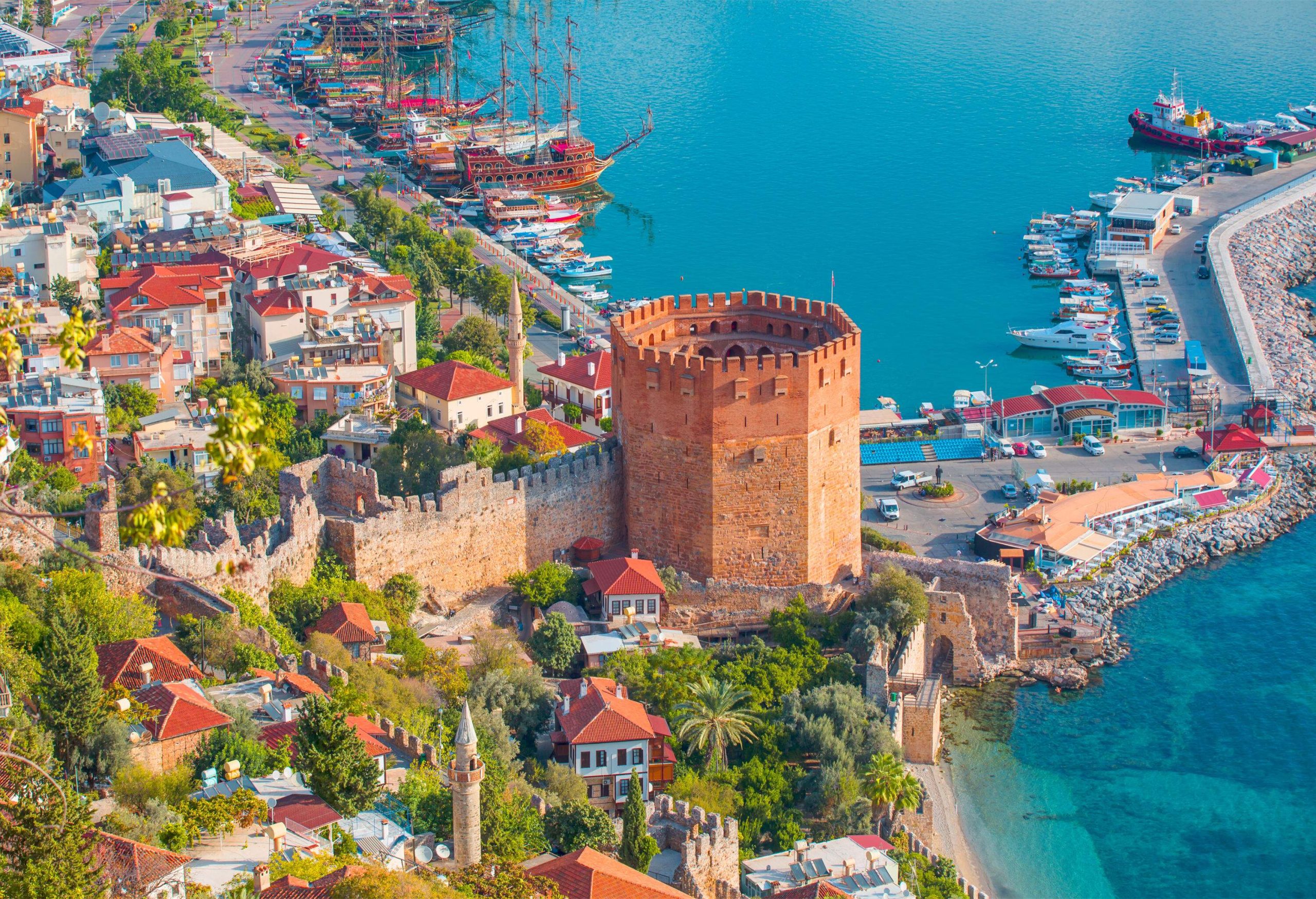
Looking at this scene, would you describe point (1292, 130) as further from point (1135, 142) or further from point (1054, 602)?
point (1054, 602)

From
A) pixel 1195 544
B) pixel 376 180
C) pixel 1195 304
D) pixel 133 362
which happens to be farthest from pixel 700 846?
pixel 376 180

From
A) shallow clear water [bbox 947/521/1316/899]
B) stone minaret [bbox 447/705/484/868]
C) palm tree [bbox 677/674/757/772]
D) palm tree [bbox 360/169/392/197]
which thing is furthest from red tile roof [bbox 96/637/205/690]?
palm tree [bbox 360/169/392/197]

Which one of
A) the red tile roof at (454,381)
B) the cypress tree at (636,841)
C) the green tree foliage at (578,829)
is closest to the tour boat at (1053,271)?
the red tile roof at (454,381)

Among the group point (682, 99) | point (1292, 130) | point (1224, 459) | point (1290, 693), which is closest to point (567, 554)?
point (1290, 693)

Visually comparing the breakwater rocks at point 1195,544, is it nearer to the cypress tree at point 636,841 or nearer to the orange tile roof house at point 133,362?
the cypress tree at point 636,841

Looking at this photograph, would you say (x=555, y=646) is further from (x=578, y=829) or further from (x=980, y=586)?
(x=980, y=586)
